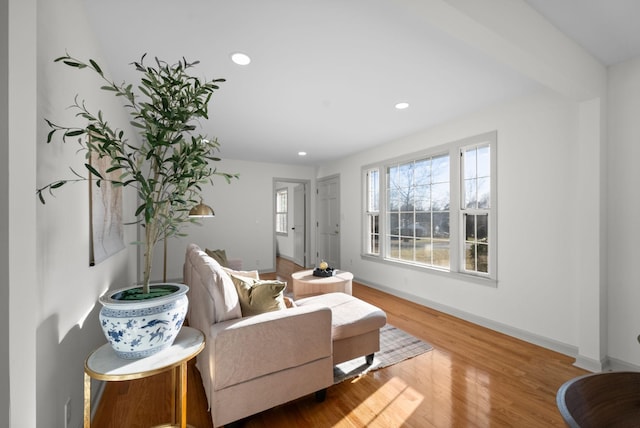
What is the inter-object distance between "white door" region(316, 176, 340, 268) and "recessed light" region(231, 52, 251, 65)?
12.3ft

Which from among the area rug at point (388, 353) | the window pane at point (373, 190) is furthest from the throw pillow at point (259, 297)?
the window pane at point (373, 190)

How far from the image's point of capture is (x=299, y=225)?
6965mm

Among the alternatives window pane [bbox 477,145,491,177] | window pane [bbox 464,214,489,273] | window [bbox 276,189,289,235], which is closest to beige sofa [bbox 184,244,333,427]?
window pane [bbox 464,214,489,273]

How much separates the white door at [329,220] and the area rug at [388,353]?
9.66 feet

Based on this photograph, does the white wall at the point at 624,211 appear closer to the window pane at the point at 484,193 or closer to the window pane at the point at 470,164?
the window pane at the point at 484,193

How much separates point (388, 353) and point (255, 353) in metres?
1.45

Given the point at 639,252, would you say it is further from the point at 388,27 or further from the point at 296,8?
the point at 296,8

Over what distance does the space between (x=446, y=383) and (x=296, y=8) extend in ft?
9.18

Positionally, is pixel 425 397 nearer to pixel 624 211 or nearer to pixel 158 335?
pixel 158 335

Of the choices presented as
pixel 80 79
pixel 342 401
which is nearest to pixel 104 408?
pixel 342 401

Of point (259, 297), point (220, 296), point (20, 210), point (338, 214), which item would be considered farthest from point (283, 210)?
point (20, 210)

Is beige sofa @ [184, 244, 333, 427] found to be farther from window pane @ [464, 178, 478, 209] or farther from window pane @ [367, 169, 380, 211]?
window pane @ [367, 169, 380, 211]

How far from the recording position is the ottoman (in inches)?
81.4

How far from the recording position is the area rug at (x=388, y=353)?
2.21m
